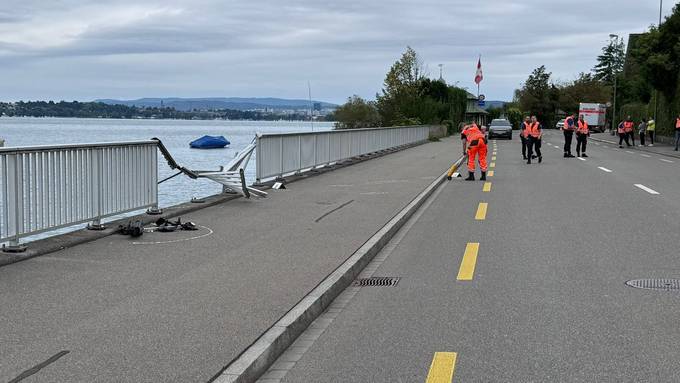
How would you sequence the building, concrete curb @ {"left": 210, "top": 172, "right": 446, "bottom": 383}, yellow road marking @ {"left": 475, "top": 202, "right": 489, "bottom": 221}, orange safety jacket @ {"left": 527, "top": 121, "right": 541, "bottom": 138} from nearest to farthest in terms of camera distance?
concrete curb @ {"left": 210, "top": 172, "right": 446, "bottom": 383}, yellow road marking @ {"left": 475, "top": 202, "right": 489, "bottom": 221}, orange safety jacket @ {"left": 527, "top": 121, "right": 541, "bottom": 138}, the building

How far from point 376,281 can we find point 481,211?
241 inches

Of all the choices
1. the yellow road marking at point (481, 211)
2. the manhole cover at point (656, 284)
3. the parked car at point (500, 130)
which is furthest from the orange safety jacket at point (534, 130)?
the parked car at point (500, 130)

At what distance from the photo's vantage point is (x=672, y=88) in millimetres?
47500

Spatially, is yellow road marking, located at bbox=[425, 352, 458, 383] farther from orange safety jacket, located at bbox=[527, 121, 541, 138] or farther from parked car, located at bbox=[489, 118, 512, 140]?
parked car, located at bbox=[489, 118, 512, 140]

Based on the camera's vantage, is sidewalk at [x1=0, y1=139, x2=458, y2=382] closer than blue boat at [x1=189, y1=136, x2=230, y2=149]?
Yes

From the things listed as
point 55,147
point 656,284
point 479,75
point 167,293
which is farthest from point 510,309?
point 479,75

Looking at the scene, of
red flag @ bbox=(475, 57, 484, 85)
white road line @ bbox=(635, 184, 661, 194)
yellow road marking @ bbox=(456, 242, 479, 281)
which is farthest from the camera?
red flag @ bbox=(475, 57, 484, 85)

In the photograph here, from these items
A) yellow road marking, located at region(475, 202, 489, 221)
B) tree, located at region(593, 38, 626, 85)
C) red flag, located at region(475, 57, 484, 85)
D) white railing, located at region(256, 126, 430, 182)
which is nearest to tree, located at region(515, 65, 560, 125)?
tree, located at region(593, 38, 626, 85)

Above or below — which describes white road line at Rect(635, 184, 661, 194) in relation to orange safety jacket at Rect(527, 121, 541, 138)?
below

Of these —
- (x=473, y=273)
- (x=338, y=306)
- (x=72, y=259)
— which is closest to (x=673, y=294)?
(x=473, y=273)

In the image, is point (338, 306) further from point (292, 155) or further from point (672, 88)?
point (672, 88)

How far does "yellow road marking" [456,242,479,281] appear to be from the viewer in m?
7.98

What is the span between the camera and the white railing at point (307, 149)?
57.1 feet

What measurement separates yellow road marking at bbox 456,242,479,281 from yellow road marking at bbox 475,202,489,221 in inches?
105
